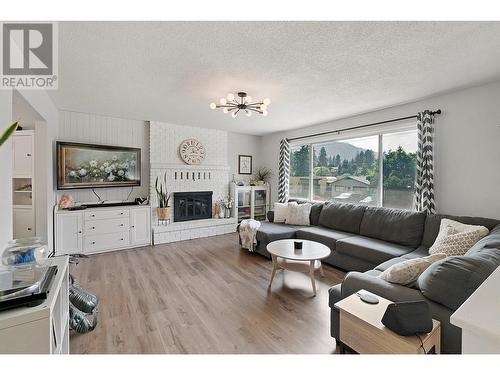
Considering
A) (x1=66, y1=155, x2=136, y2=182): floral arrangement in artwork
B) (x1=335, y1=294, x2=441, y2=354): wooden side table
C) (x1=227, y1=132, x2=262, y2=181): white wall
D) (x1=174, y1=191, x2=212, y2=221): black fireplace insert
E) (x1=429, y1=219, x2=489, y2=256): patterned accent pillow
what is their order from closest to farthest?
(x1=335, y1=294, x2=441, y2=354): wooden side table
(x1=429, y1=219, x2=489, y2=256): patterned accent pillow
(x1=66, y1=155, x2=136, y2=182): floral arrangement in artwork
(x1=174, y1=191, x2=212, y2=221): black fireplace insert
(x1=227, y1=132, x2=262, y2=181): white wall

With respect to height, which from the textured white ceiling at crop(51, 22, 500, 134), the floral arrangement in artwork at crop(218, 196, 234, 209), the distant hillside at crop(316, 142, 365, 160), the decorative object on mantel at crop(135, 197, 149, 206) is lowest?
the floral arrangement in artwork at crop(218, 196, 234, 209)

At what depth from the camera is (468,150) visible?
2.88 m

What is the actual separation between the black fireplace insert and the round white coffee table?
2.57m

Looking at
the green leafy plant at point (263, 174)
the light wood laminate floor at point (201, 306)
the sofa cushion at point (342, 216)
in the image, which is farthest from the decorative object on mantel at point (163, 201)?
the sofa cushion at point (342, 216)

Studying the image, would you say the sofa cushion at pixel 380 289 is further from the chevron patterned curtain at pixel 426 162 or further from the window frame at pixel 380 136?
the window frame at pixel 380 136

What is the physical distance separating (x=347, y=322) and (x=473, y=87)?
10.7ft

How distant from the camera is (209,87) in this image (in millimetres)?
2828

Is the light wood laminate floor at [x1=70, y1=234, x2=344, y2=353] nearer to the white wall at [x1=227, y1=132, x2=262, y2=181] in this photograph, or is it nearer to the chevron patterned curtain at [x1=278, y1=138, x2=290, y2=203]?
the chevron patterned curtain at [x1=278, y1=138, x2=290, y2=203]

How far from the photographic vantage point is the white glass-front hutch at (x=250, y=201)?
5.59m

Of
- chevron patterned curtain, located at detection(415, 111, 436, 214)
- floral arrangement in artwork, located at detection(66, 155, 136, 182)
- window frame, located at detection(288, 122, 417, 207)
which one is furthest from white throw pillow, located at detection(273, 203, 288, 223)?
floral arrangement in artwork, located at detection(66, 155, 136, 182)

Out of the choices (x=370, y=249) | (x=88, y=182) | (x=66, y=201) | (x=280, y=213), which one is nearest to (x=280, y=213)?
(x=280, y=213)

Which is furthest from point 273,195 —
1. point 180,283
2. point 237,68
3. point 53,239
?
point 53,239

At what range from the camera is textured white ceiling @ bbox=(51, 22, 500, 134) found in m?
1.72

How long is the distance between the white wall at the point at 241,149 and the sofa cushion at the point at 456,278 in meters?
4.78
